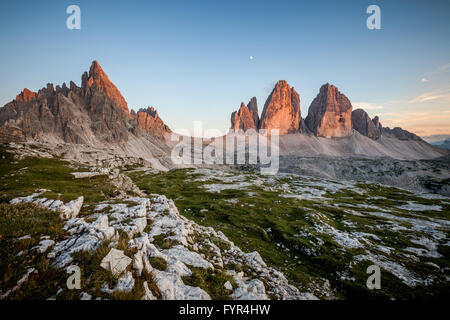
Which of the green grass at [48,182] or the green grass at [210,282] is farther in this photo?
the green grass at [48,182]

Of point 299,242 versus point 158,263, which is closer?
point 158,263

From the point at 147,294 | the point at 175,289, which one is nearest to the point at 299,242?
the point at 175,289

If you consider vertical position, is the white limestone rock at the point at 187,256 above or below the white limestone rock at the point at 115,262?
below

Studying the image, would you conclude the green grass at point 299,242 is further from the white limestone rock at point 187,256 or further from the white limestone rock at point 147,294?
the white limestone rock at point 147,294

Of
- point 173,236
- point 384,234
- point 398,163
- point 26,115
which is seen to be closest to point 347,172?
point 398,163

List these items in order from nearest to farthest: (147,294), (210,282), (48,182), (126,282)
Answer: (147,294) → (126,282) → (210,282) → (48,182)

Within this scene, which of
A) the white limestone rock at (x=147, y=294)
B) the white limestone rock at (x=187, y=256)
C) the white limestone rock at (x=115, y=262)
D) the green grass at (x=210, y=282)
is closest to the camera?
the white limestone rock at (x=147, y=294)

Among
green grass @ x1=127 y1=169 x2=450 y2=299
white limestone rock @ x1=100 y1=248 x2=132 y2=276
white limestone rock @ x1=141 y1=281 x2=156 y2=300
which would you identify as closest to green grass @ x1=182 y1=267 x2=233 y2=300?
white limestone rock @ x1=141 y1=281 x2=156 y2=300

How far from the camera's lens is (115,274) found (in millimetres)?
6613

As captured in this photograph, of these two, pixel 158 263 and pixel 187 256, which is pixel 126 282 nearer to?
pixel 158 263

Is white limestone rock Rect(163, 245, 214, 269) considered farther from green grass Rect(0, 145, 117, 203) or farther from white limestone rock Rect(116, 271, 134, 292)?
green grass Rect(0, 145, 117, 203)

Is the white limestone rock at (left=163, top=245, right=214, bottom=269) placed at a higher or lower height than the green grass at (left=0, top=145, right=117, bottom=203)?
lower

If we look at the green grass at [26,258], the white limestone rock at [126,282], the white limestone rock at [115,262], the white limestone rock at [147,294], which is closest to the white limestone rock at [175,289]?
the white limestone rock at [147,294]

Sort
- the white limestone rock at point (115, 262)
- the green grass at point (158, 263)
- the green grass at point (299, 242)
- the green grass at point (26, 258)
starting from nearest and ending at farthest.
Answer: the green grass at point (26, 258) → the white limestone rock at point (115, 262) → the green grass at point (158, 263) → the green grass at point (299, 242)
